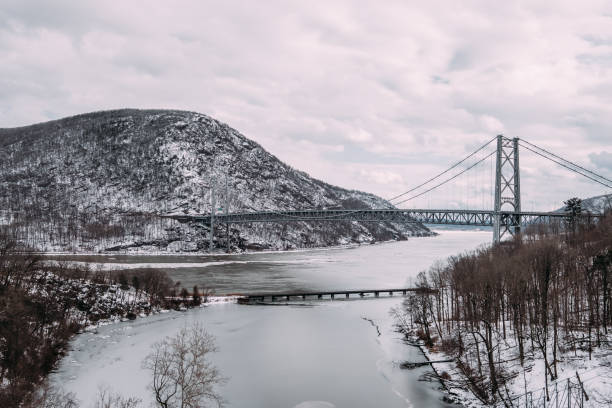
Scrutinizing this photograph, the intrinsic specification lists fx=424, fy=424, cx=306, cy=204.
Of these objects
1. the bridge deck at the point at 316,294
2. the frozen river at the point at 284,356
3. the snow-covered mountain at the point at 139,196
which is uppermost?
the snow-covered mountain at the point at 139,196

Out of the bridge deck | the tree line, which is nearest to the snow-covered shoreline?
the tree line

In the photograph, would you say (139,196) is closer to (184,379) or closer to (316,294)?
(316,294)

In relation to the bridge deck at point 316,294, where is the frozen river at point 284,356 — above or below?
below

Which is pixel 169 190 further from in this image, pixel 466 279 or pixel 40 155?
pixel 466 279

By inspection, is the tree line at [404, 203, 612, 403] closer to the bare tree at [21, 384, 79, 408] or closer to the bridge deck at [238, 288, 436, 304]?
the bridge deck at [238, 288, 436, 304]

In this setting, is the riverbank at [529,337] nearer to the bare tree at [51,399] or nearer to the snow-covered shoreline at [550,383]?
the snow-covered shoreline at [550,383]

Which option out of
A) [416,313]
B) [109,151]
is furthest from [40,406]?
[109,151]

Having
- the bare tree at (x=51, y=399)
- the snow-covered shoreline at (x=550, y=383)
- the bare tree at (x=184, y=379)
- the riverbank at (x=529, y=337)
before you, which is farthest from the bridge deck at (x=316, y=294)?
the bare tree at (x=51, y=399)
